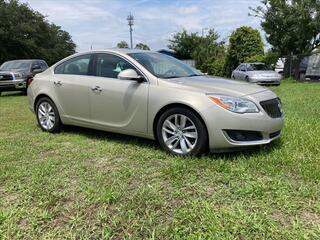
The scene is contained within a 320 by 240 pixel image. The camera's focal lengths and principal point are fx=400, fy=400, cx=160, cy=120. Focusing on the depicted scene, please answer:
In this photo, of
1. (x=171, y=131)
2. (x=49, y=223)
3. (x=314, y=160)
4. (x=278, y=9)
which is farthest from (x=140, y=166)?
(x=278, y=9)

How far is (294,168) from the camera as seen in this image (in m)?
4.30

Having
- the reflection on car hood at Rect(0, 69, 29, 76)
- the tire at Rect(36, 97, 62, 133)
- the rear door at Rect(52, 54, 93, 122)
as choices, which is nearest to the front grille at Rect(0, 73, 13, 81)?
the reflection on car hood at Rect(0, 69, 29, 76)

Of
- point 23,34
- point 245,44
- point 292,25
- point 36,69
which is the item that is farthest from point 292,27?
point 23,34

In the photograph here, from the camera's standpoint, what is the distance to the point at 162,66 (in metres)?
5.80

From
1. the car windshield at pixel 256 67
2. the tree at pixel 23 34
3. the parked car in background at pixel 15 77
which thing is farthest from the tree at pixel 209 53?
the parked car in background at pixel 15 77

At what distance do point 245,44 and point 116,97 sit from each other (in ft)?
80.9

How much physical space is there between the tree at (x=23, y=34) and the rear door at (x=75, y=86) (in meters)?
34.8

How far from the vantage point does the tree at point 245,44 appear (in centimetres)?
2850

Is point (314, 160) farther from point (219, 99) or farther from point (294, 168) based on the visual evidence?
point (219, 99)

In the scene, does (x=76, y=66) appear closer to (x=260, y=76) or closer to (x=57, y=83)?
(x=57, y=83)

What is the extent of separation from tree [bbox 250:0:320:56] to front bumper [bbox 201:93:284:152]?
21.3m

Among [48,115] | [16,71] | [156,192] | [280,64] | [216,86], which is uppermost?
[216,86]

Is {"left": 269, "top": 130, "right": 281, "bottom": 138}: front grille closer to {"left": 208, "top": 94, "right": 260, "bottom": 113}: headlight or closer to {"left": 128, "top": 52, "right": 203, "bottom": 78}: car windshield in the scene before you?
{"left": 208, "top": 94, "right": 260, "bottom": 113}: headlight

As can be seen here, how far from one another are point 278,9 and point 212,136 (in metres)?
23.5
